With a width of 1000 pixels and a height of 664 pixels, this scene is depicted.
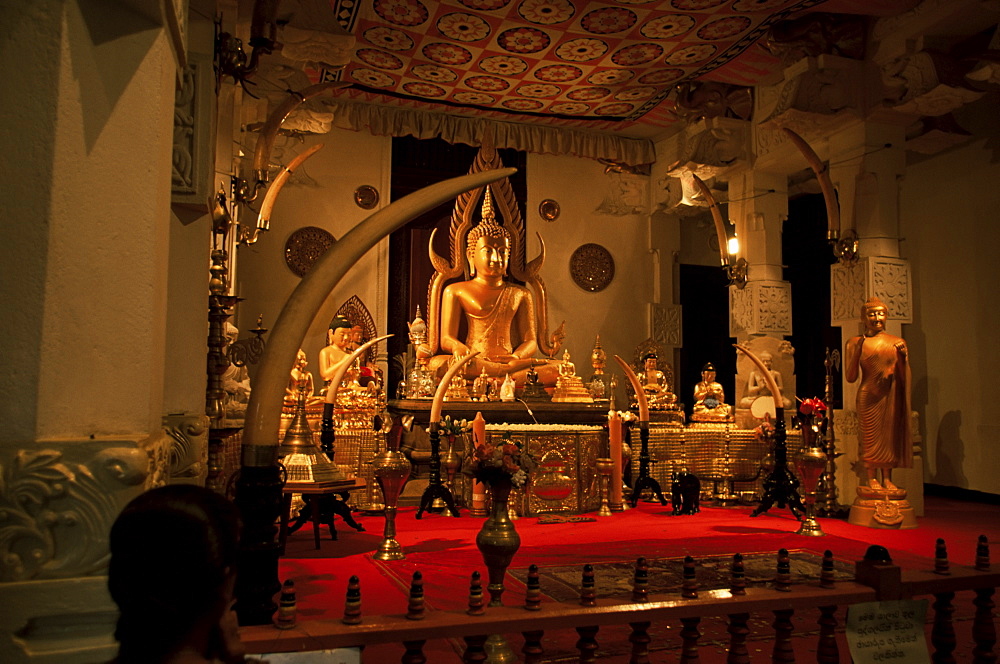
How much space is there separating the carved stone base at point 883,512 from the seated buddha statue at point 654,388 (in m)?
2.44

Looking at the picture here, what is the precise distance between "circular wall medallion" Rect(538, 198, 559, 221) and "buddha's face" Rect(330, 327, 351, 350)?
11.4 feet

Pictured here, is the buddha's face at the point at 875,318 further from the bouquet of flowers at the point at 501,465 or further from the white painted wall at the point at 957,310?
the bouquet of flowers at the point at 501,465

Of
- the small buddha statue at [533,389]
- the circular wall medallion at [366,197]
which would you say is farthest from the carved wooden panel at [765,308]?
the circular wall medallion at [366,197]

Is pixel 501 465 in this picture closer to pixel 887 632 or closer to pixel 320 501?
pixel 887 632

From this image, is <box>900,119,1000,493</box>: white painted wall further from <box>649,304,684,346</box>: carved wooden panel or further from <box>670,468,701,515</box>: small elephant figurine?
<box>670,468,701,515</box>: small elephant figurine

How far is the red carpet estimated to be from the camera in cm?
298

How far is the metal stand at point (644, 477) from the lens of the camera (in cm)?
619

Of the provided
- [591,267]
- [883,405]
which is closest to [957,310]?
[883,405]

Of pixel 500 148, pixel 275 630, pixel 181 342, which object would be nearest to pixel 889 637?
pixel 275 630

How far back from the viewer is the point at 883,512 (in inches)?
209

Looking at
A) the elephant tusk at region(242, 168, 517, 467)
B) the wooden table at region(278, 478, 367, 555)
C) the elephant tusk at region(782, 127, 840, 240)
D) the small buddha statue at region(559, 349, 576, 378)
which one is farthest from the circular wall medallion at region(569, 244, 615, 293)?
the elephant tusk at region(242, 168, 517, 467)

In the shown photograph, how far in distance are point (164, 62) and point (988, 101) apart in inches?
330

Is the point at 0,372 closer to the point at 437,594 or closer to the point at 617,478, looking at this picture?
the point at 437,594

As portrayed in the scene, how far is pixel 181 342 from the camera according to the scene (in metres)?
2.62
